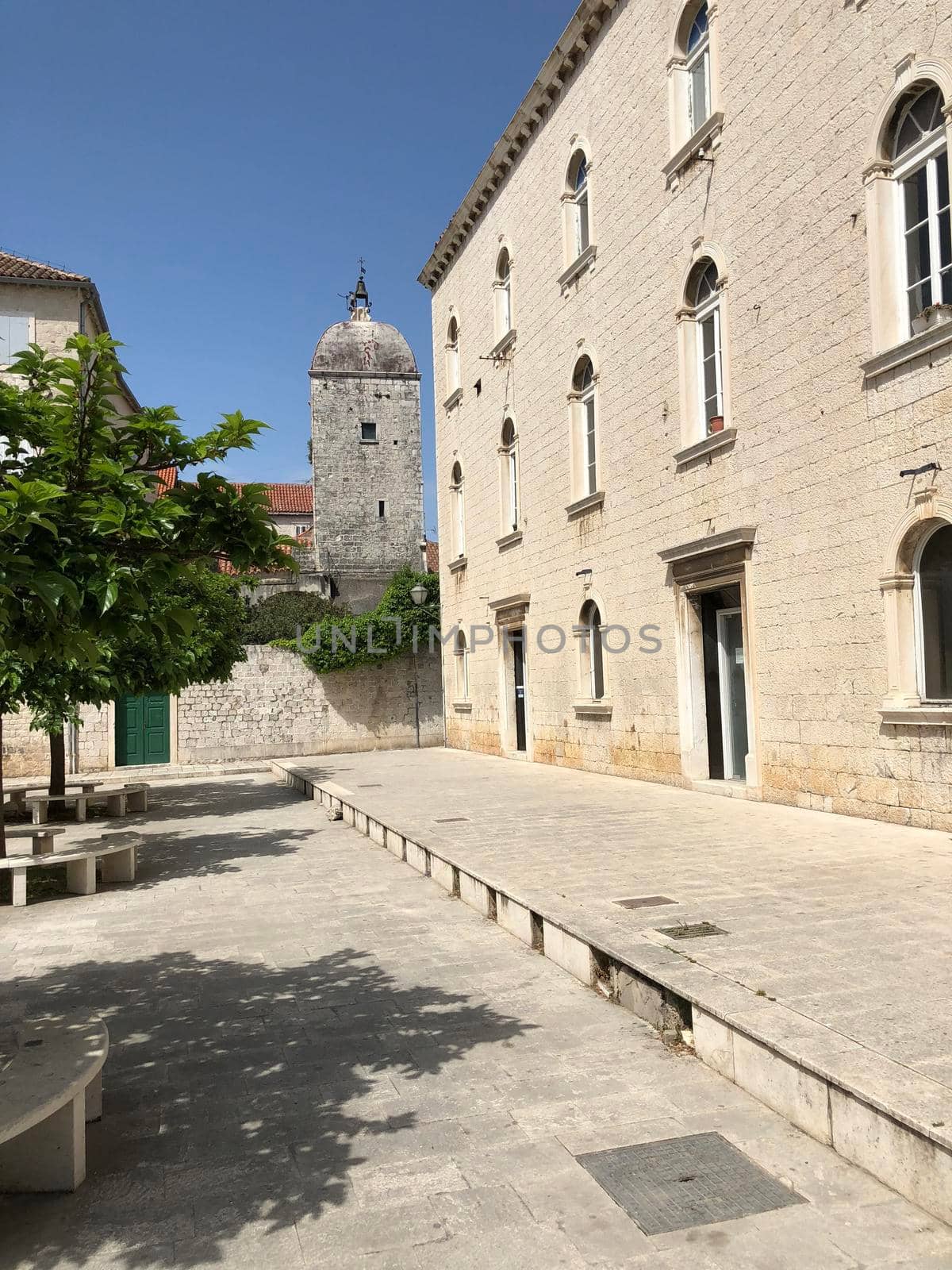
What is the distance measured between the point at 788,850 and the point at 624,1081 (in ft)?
13.5

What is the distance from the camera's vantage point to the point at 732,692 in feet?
39.8

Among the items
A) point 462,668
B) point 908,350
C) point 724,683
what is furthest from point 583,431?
point 462,668

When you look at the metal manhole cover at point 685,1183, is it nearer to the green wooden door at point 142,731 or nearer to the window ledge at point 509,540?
the window ledge at point 509,540

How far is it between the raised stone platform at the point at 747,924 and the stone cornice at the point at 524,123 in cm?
1150

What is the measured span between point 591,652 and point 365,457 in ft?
90.0

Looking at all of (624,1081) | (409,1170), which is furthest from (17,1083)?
(624,1081)

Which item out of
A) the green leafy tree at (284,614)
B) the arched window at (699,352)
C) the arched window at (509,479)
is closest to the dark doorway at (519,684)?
the arched window at (509,479)

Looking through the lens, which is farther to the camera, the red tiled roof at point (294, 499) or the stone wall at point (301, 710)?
the red tiled roof at point (294, 499)

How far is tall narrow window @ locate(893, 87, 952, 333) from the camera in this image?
334 inches

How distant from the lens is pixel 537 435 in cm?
1784

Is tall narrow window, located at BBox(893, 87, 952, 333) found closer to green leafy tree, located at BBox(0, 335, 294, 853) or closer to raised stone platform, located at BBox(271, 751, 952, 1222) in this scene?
raised stone platform, located at BBox(271, 751, 952, 1222)

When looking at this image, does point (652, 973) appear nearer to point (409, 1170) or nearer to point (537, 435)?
point (409, 1170)

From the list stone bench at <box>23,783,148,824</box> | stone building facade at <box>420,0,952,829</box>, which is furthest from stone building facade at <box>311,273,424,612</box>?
stone bench at <box>23,783,148,824</box>

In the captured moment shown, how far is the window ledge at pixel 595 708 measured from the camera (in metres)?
14.9
